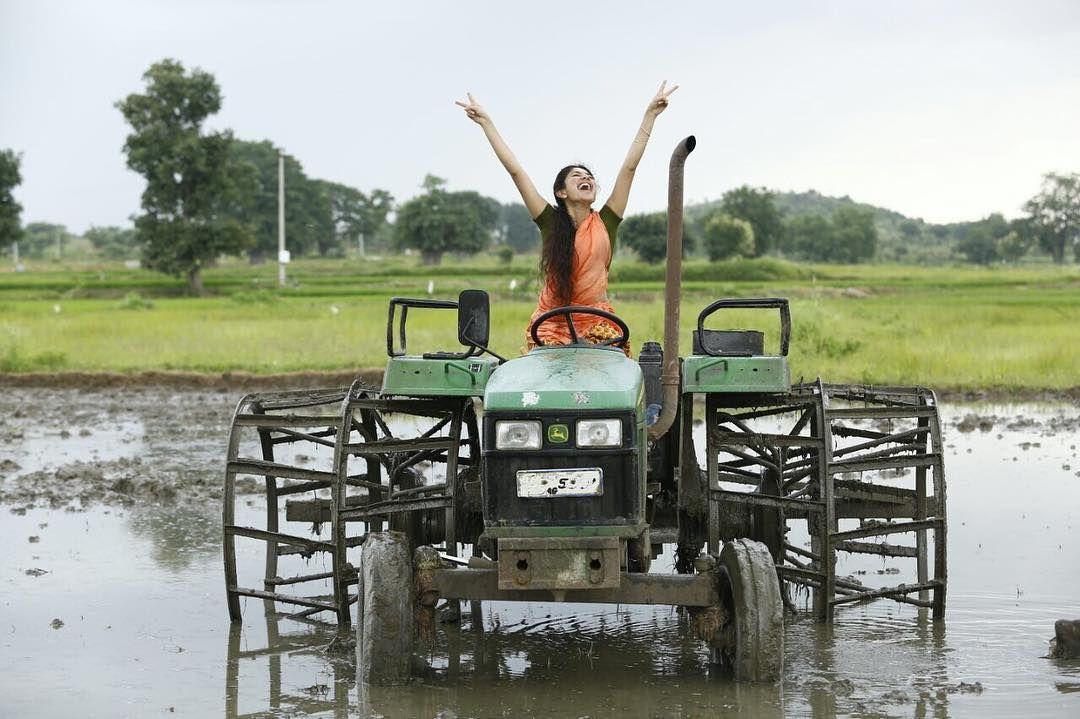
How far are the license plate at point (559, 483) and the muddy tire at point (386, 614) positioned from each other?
73cm

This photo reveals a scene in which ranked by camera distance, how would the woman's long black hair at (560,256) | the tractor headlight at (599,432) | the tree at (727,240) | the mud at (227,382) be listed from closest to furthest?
the tractor headlight at (599,432) → the woman's long black hair at (560,256) → the mud at (227,382) → the tree at (727,240)

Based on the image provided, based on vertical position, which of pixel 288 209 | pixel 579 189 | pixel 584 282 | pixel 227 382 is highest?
pixel 288 209

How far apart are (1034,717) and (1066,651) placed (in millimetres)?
995

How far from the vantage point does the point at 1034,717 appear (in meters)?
6.17

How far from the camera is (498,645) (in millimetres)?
7480

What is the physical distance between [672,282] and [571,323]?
54cm

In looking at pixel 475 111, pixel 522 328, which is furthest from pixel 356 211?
pixel 475 111

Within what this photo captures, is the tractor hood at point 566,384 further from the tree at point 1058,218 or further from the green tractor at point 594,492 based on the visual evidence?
the tree at point 1058,218

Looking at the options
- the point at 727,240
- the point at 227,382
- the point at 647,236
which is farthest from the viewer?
the point at 727,240

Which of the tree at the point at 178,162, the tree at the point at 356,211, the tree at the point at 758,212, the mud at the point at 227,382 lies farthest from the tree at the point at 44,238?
the mud at the point at 227,382

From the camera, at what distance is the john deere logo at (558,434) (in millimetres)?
5891

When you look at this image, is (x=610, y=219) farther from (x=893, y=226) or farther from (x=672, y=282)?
(x=893, y=226)

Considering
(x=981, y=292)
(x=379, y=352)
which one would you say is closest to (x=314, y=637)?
(x=379, y=352)

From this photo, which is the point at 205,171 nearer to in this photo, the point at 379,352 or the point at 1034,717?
the point at 379,352
